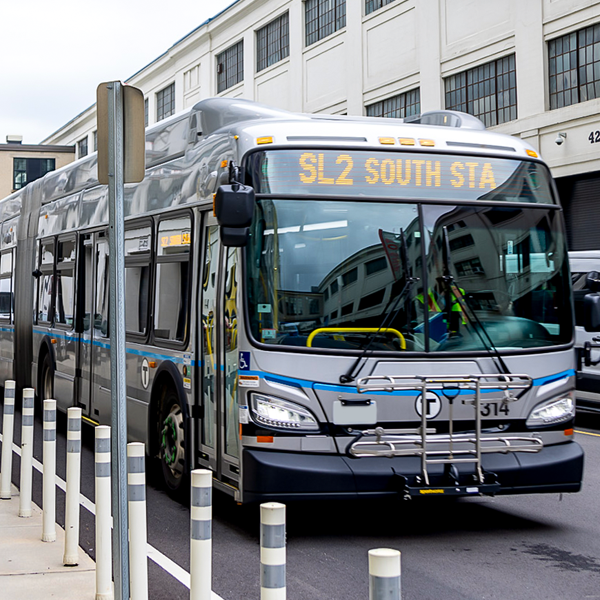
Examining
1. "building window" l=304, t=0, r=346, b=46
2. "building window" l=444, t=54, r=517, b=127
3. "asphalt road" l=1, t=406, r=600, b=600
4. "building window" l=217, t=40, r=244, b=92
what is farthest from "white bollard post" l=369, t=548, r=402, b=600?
"building window" l=217, t=40, r=244, b=92

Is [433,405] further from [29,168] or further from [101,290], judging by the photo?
[29,168]

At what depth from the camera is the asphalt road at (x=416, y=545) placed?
18.8ft

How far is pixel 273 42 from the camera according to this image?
34.7 meters

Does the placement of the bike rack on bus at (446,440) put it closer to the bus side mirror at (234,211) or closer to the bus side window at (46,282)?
the bus side mirror at (234,211)

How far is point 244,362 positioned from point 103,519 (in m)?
1.62

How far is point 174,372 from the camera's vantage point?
8266 mm

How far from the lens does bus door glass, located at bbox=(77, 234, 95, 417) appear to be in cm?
1137

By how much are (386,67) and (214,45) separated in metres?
13.1

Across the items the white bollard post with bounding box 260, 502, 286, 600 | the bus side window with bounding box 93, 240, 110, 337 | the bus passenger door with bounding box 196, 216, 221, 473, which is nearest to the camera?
the white bollard post with bounding box 260, 502, 286, 600

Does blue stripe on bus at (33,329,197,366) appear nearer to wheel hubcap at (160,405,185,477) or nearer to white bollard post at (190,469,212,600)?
wheel hubcap at (160,405,185,477)

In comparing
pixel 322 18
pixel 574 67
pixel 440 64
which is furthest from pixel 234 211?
pixel 322 18

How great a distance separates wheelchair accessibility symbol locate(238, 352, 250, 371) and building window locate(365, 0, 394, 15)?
22.9m

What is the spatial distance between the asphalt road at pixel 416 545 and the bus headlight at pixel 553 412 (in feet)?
2.71

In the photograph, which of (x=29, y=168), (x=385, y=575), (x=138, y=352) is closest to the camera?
(x=385, y=575)
